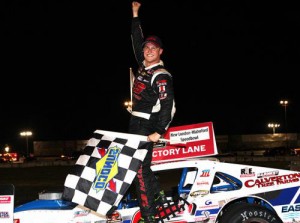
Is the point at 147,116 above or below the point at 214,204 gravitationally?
above

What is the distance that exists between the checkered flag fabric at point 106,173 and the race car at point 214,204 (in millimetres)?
475

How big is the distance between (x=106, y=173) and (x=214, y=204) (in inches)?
52.3

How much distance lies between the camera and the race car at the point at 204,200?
451cm

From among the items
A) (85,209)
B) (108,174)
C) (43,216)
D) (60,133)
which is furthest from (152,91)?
(60,133)

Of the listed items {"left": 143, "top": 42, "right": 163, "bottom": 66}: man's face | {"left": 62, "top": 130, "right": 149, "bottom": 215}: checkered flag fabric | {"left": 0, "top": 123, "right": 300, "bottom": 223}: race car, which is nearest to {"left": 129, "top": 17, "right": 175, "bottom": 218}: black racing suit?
{"left": 143, "top": 42, "right": 163, "bottom": 66}: man's face

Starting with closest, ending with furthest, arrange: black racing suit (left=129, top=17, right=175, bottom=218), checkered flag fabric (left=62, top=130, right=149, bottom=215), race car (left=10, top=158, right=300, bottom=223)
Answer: checkered flag fabric (left=62, top=130, right=149, bottom=215), black racing suit (left=129, top=17, right=175, bottom=218), race car (left=10, top=158, right=300, bottom=223)

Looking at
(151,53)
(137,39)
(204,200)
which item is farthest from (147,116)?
(204,200)

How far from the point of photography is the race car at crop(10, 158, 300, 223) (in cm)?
449

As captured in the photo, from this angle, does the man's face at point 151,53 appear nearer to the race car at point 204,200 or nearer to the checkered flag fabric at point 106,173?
the checkered flag fabric at point 106,173

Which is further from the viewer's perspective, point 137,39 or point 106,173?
point 137,39

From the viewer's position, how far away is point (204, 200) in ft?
15.6

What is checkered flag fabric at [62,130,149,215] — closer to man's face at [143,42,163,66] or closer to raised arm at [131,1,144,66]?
man's face at [143,42,163,66]

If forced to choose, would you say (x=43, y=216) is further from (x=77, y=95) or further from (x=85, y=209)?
(x=77, y=95)

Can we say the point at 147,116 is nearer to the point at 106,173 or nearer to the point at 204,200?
the point at 106,173
